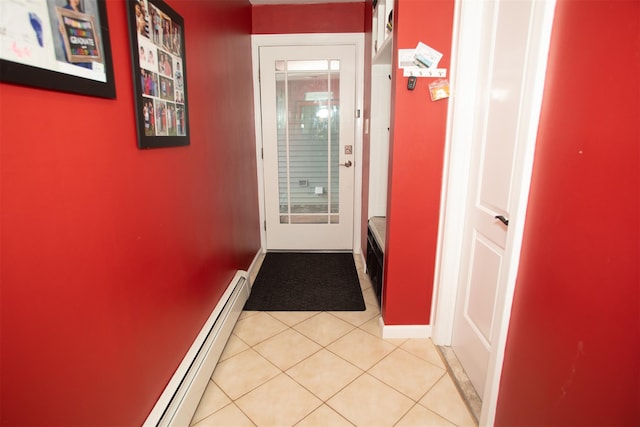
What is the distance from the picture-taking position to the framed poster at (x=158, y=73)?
3.92 ft

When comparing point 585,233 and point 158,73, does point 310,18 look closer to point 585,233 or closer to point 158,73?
point 158,73

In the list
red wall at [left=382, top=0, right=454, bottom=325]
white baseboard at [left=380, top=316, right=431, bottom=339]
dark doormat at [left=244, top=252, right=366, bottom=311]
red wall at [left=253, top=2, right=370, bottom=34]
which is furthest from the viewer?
red wall at [left=253, top=2, right=370, bottom=34]

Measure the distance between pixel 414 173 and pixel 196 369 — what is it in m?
1.50

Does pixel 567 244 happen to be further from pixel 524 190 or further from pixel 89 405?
pixel 89 405

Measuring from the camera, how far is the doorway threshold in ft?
5.25

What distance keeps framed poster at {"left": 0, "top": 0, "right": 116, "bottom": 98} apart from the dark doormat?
6.47ft

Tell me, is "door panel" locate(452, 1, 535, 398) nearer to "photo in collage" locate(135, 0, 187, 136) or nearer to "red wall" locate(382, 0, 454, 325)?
"red wall" locate(382, 0, 454, 325)

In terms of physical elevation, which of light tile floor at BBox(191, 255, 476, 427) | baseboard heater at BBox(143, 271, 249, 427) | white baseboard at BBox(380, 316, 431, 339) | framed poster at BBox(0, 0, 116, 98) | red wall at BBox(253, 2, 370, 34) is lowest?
light tile floor at BBox(191, 255, 476, 427)

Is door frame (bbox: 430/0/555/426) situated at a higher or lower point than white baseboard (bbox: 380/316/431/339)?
higher

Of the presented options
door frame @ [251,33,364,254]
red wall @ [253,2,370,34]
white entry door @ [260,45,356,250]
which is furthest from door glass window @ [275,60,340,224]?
red wall @ [253,2,370,34]

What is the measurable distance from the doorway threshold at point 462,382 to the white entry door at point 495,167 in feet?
0.11

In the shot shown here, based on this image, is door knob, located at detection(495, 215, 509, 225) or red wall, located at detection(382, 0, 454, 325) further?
red wall, located at detection(382, 0, 454, 325)

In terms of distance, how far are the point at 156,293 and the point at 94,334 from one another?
37 cm

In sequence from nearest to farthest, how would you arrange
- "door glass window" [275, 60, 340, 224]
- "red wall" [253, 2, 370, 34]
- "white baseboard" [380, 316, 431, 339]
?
"white baseboard" [380, 316, 431, 339] → "red wall" [253, 2, 370, 34] → "door glass window" [275, 60, 340, 224]
